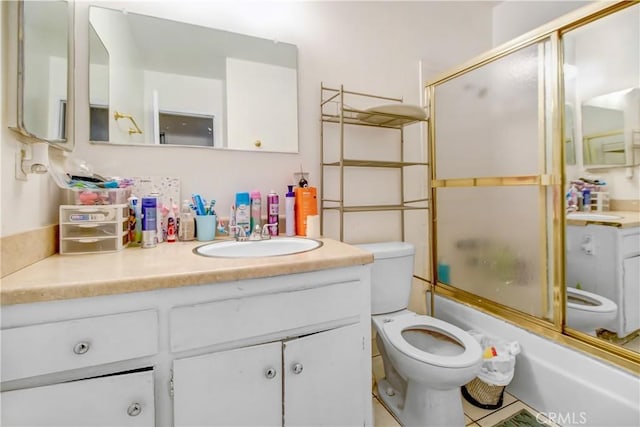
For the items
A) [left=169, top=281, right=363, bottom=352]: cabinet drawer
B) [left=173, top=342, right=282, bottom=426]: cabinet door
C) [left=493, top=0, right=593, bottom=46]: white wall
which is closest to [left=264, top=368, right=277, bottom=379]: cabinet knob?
[left=173, top=342, right=282, bottom=426]: cabinet door

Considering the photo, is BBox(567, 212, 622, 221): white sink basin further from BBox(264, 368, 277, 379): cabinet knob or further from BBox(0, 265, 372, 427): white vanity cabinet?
BBox(264, 368, 277, 379): cabinet knob

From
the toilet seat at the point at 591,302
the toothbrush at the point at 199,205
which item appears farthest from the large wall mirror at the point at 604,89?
the toothbrush at the point at 199,205

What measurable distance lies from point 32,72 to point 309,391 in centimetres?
129

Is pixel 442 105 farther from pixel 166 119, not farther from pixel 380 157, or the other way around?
pixel 166 119

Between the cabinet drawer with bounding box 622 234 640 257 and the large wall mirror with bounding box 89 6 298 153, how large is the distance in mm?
1568

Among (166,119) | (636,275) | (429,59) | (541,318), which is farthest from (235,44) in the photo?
(636,275)

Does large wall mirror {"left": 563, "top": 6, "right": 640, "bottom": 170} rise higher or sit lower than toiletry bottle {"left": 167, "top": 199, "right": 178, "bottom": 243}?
higher

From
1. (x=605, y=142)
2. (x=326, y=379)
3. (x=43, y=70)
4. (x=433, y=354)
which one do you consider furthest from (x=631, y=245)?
(x=43, y=70)

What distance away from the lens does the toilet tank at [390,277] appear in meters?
1.50

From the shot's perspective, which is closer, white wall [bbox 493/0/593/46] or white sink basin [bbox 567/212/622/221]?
white sink basin [bbox 567/212/622/221]

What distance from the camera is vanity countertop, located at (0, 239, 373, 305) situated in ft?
2.28

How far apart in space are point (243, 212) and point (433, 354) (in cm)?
104

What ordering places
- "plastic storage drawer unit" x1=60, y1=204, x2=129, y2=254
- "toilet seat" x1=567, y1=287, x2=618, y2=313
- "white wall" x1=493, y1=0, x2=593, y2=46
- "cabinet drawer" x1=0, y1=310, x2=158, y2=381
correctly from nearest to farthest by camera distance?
"cabinet drawer" x1=0, y1=310, x2=158, y2=381 < "plastic storage drawer unit" x1=60, y1=204, x2=129, y2=254 < "toilet seat" x1=567, y1=287, x2=618, y2=313 < "white wall" x1=493, y1=0, x2=593, y2=46

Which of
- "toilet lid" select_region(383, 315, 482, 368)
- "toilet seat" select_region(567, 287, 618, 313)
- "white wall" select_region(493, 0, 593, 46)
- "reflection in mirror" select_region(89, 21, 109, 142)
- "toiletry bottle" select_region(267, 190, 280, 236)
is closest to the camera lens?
"toilet lid" select_region(383, 315, 482, 368)
